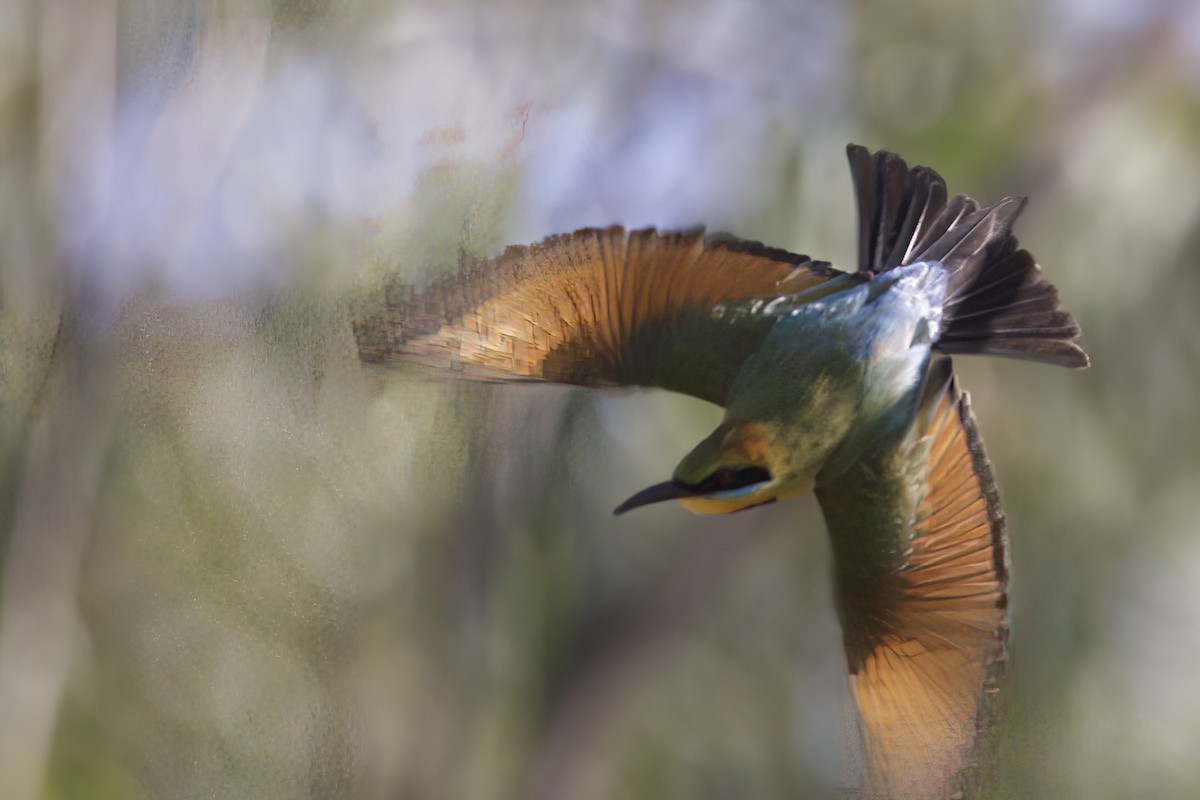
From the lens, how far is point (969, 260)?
0.53m

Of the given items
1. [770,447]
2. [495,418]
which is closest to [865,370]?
[770,447]

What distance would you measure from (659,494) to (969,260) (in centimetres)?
20

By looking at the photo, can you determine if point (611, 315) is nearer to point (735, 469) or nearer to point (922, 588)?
point (735, 469)

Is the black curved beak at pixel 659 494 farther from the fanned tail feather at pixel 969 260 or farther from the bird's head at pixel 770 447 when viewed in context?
the fanned tail feather at pixel 969 260

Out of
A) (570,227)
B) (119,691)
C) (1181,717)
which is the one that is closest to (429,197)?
(570,227)

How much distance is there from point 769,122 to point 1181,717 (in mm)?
424

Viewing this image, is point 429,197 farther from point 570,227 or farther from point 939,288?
point 939,288

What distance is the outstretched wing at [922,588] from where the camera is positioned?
511 mm

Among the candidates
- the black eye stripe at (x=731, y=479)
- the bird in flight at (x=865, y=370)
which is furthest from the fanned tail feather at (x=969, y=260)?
the black eye stripe at (x=731, y=479)

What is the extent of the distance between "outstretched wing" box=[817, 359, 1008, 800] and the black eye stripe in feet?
0.12

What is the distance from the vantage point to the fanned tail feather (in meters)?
0.52

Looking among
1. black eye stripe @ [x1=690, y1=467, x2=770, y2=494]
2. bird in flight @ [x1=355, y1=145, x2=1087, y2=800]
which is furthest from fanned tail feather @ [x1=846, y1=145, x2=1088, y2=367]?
black eye stripe @ [x1=690, y1=467, x2=770, y2=494]

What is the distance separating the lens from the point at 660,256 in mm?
580

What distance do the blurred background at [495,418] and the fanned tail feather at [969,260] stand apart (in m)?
0.04
